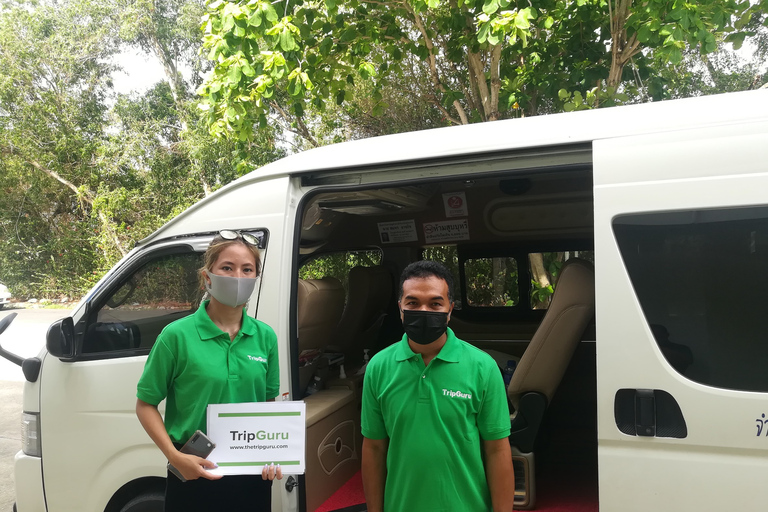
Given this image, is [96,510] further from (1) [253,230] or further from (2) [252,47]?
(2) [252,47]

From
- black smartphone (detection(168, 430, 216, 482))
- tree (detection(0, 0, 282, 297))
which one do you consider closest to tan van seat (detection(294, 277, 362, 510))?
black smartphone (detection(168, 430, 216, 482))

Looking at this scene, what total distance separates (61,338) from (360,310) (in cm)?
228

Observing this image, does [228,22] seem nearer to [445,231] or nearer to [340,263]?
[340,263]

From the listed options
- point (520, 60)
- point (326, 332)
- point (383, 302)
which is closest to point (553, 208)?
point (383, 302)

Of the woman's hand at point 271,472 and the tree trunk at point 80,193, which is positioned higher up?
the tree trunk at point 80,193

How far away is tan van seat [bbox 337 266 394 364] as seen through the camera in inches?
181

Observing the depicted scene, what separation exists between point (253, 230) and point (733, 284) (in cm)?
198

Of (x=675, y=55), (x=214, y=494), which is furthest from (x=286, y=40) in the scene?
(x=214, y=494)

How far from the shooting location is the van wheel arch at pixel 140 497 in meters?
2.80

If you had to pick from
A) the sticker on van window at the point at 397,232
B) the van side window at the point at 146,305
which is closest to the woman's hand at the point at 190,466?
the van side window at the point at 146,305

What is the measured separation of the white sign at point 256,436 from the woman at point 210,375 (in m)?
0.04

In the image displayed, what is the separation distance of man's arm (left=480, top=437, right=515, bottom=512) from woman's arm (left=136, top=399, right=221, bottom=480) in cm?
87

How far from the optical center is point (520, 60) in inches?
304

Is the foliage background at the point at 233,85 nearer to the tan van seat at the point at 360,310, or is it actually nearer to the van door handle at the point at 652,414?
the tan van seat at the point at 360,310
